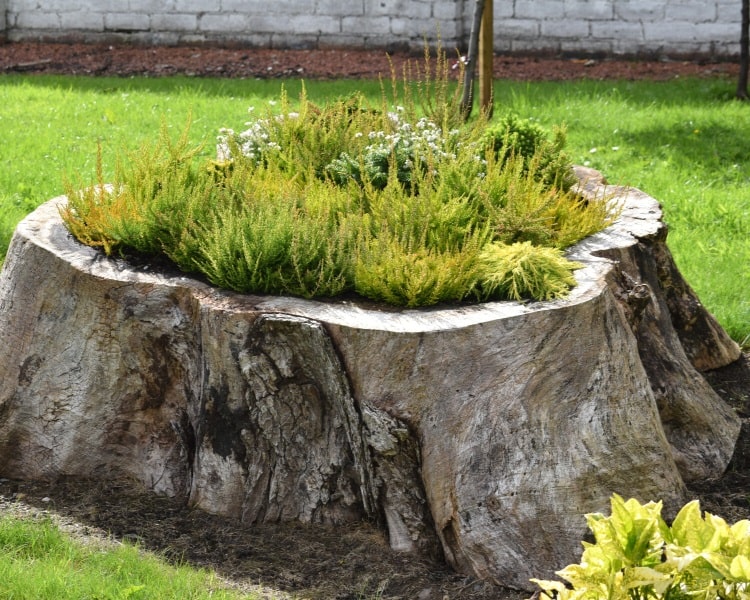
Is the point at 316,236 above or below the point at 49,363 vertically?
above

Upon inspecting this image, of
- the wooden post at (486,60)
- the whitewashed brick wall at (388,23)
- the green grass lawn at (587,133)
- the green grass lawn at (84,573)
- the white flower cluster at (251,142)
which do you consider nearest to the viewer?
the green grass lawn at (84,573)

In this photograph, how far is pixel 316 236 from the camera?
14.3 feet

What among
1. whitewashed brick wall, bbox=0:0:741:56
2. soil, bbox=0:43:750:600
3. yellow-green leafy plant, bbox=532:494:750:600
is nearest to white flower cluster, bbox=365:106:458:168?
soil, bbox=0:43:750:600

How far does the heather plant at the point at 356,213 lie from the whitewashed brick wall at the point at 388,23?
898 cm

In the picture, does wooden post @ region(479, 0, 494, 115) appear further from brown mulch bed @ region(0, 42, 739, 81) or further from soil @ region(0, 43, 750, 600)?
brown mulch bed @ region(0, 42, 739, 81)

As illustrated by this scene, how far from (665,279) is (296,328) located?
7.18 ft

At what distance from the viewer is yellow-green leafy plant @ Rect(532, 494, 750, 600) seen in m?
2.18

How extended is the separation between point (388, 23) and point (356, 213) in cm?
1018

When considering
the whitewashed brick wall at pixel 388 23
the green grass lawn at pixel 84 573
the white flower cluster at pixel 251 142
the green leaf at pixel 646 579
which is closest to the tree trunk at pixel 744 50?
the whitewashed brick wall at pixel 388 23

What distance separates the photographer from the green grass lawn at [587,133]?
7211 millimetres

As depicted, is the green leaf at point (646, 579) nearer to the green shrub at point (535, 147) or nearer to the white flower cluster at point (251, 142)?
the green shrub at point (535, 147)

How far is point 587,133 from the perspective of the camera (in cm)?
976

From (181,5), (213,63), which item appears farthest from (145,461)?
(181,5)

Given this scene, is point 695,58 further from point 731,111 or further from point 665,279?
point 665,279
